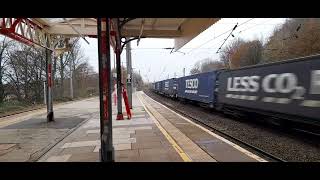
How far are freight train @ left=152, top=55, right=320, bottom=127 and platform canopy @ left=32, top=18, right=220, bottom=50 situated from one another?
2.93 meters

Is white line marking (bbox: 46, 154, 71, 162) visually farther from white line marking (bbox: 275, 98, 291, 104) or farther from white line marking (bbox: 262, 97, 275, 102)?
white line marking (bbox: 262, 97, 275, 102)

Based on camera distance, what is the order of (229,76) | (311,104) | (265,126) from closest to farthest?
(311,104)
(265,126)
(229,76)

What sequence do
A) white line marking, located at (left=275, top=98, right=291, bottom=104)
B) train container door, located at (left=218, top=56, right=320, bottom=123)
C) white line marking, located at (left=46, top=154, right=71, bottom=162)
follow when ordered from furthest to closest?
Answer: white line marking, located at (left=275, top=98, right=291, bottom=104)
train container door, located at (left=218, top=56, right=320, bottom=123)
white line marking, located at (left=46, top=154, right=71, bottom=162)

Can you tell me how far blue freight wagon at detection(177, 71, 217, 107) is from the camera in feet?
81.4

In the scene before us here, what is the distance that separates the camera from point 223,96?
2183cm

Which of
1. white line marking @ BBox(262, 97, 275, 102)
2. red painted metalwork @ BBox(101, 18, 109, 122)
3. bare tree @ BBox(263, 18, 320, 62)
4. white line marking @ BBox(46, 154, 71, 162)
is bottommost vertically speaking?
white line marking @ BBox(46, 154, 71, 162)

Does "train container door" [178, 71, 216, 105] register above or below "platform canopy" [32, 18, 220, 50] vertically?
below

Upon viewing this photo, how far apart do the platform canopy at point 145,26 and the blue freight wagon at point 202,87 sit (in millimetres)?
4525

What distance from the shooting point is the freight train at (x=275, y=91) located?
11.8 meters

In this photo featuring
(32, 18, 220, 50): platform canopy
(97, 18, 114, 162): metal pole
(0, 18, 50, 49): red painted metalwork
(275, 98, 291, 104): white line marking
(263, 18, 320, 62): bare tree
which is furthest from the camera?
(263, 18, 320, 62): bare tree

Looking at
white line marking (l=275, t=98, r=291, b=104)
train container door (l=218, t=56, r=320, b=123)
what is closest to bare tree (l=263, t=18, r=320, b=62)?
train container door (l=218, t=56, r=320, b=123)
